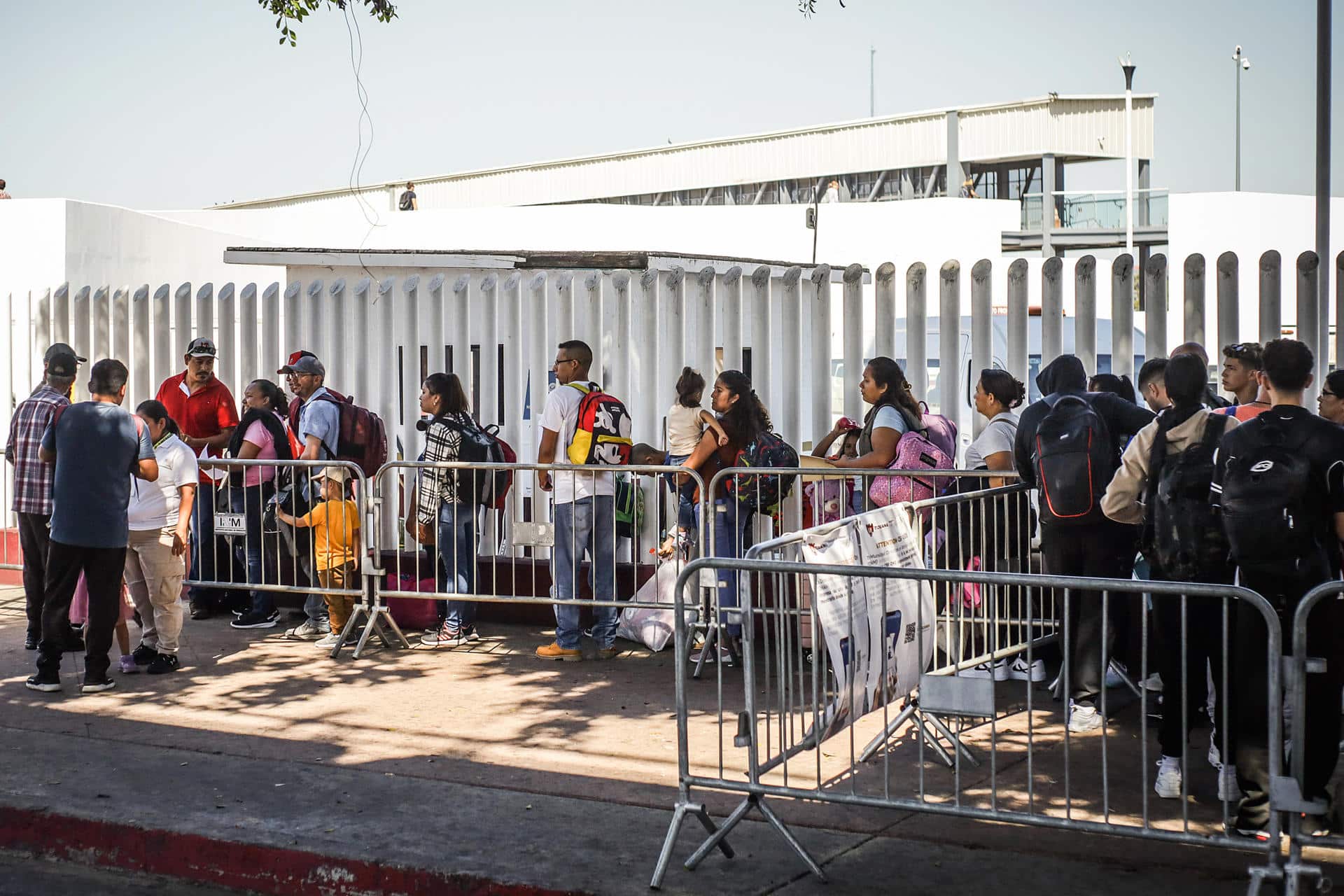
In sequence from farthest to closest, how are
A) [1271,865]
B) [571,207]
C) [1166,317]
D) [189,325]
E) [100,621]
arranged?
[571,207] → [189,325] → [1166,317] → [100,621] → [1271,865]

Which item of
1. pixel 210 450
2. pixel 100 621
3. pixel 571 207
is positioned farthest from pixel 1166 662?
pixel 571 207

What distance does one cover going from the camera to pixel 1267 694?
16.8 feet

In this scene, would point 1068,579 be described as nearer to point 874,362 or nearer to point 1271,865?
point 1271,865

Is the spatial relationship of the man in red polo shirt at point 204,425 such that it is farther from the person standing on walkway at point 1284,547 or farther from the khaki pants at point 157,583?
the person standing on walkway at point 1284,547

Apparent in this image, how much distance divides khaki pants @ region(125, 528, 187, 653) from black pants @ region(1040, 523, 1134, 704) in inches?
204

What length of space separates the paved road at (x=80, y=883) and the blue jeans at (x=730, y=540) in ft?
13.3

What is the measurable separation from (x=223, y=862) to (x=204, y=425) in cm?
587

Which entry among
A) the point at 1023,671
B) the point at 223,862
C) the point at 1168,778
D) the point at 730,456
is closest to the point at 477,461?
the point at 730,456

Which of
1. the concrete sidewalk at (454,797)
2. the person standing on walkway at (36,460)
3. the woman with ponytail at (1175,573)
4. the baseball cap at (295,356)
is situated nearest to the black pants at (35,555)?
the person standing on walkway at (36,460)

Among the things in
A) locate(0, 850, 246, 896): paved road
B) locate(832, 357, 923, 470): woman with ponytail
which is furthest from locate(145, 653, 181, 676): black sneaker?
locate(832, 357, 923, 470): woman with ponytail

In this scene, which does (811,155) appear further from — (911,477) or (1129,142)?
(911,477)

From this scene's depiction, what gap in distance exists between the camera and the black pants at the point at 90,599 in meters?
7.99

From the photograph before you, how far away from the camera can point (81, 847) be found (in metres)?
5.70

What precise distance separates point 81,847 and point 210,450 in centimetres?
546
